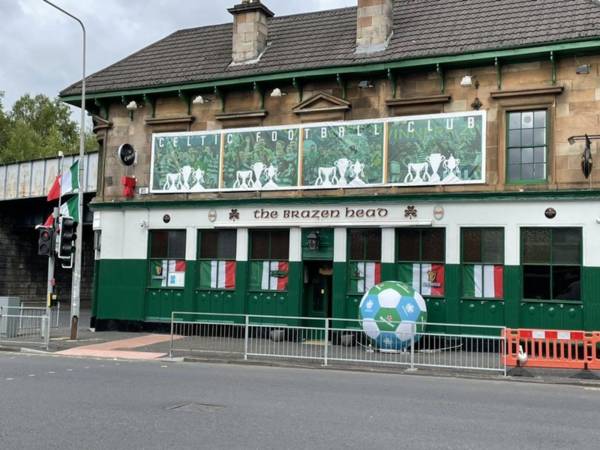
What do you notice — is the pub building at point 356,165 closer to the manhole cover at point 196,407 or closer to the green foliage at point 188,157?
the green foliage at point 188,157

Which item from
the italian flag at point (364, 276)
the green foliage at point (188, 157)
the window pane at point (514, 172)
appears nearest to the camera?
the window pane at point (514, 172)

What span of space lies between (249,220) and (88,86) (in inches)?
323

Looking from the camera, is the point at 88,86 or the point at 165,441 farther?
the point at 88,86

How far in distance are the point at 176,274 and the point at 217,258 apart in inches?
64.7

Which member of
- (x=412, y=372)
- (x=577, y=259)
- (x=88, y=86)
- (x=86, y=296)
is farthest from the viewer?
(x=86, y=296)

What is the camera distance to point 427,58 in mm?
18344

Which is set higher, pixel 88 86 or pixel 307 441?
pixel 88 86

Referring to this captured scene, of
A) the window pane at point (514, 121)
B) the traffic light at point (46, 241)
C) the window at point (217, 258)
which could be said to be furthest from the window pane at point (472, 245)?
the traffic light at point (46, 241)

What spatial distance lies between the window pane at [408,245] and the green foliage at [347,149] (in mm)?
1777

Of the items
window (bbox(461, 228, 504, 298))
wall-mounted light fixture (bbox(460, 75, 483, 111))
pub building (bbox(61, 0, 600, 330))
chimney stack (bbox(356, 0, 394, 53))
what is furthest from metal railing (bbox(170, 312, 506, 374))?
chimney stack (bbox(356, 0, 394, 53))

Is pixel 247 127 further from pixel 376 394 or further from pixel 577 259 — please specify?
pixel 376 394

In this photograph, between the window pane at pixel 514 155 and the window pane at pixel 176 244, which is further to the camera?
the window pane at pixel 176 244

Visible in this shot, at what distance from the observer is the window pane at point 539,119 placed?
57.3 ft

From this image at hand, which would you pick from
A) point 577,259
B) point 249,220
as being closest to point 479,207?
point 577,259
